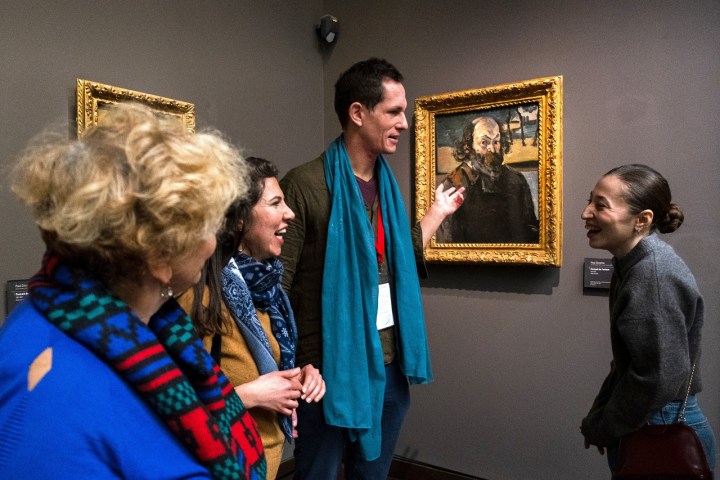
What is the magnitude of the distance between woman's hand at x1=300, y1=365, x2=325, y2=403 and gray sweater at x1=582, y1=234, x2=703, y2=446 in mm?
987

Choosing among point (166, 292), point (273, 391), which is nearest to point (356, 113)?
point (273, 391)

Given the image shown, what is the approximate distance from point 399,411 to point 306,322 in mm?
580

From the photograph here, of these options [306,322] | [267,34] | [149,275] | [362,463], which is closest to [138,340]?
[149,275]

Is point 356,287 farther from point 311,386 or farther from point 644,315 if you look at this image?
point 644,315

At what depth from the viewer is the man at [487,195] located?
302cm

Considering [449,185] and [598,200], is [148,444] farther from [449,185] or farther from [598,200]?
[449,185]

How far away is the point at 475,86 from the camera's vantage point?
319 centimetres

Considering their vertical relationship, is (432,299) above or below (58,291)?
below

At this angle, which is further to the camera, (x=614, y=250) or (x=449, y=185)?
(x=449, y=185)

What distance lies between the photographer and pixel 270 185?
1762 mm

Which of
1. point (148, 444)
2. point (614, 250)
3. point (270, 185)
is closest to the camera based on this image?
point (148, 444)

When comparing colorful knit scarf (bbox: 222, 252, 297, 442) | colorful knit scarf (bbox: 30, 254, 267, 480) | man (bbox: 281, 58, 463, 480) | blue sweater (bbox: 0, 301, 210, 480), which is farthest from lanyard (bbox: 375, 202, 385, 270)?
blue sweater (bbox: 0, 301, 210, 480)

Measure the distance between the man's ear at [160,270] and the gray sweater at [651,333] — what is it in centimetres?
149

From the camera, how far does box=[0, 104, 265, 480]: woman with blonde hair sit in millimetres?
753
